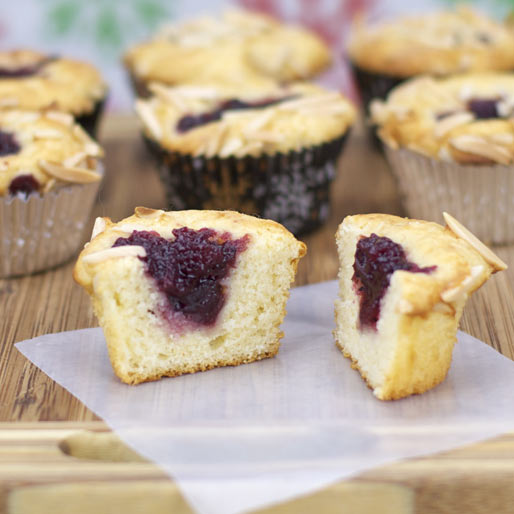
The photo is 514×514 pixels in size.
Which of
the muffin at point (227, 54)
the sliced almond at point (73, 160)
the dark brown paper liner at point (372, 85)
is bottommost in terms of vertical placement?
the dark brown paper liner at point (372, 85)

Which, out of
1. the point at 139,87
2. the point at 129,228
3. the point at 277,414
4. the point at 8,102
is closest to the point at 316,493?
the point at 277,414

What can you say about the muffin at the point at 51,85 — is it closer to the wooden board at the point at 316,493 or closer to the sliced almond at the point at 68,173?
the sliced almond at the point at 68,173

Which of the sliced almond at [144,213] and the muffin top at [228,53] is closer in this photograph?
the sliced almond at [144,213]

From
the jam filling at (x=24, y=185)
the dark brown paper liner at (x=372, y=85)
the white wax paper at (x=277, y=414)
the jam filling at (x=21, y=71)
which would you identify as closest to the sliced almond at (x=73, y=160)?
the jam filling at (x=24, y=185)

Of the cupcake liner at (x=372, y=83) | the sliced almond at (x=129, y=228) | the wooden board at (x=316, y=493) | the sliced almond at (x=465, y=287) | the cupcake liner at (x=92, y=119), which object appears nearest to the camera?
the wooden board at (x=316, y=493)

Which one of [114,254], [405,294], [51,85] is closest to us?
[405,294]

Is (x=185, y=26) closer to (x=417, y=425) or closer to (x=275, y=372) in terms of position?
(x=275, y=372)

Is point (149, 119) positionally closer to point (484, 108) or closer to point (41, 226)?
point (41, 226)
